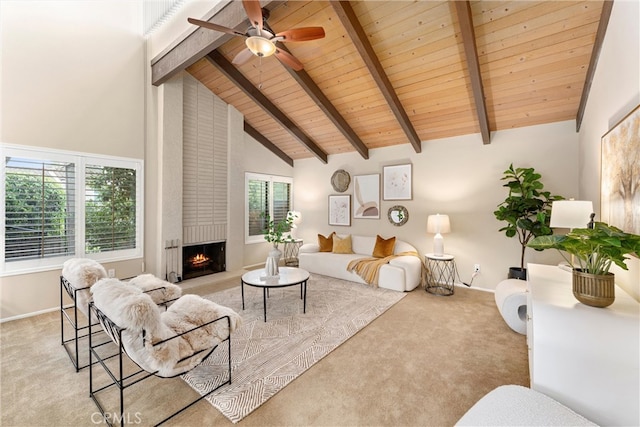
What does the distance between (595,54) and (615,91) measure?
971mm

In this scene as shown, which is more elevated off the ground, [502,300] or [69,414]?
[502,300]

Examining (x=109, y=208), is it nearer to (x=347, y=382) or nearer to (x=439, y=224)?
(x=347, y=382)

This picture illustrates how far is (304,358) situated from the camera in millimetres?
2377

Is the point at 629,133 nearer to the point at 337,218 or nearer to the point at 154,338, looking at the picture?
the point at 154,338

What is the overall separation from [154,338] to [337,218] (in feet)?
15.6

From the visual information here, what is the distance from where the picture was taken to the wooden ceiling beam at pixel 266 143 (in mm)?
5961

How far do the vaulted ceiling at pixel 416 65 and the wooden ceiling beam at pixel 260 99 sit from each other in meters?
0.02

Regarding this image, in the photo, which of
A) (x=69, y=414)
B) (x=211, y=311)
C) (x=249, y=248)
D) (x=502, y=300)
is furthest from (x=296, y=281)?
(x=249, y=248)

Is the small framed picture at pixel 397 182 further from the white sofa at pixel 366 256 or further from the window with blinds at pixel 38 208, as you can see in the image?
the window with blinds at pixel 38 208

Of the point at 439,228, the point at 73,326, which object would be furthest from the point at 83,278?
the point at 439,228

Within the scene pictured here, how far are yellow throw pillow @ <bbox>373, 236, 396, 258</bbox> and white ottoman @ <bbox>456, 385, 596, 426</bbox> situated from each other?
3646 millimetres

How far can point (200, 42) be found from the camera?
3.52 m

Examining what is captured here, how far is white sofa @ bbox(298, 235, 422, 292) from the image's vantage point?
4293 mm

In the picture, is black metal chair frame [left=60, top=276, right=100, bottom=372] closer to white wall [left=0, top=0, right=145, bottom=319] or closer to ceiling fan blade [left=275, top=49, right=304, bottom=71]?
white wall [left=0, top=0, right=145, bottom=319]
